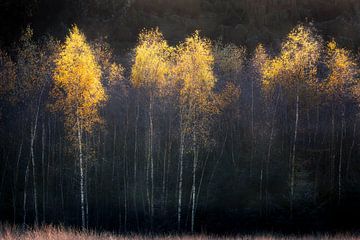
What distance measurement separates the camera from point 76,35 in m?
31.3

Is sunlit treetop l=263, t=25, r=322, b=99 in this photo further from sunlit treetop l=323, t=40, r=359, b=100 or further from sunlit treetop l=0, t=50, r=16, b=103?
sunlit treetop l=0, t=50, r=16, b=103

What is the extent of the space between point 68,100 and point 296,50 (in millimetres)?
18283

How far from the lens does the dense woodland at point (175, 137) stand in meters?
34.2

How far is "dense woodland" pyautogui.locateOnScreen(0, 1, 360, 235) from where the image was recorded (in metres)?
34.2

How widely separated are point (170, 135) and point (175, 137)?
100 inches

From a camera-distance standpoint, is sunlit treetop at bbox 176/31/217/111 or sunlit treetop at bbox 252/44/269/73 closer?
sunlit treetop at bbox 176/31/217/111

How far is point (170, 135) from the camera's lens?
4238cm

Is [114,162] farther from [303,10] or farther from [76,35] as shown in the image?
[303,10]

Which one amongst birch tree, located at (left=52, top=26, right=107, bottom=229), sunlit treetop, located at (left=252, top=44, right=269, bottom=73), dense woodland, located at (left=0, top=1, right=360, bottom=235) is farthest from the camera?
sunlit treetop, located at (left=252, top=44, right=269, bottom=73)

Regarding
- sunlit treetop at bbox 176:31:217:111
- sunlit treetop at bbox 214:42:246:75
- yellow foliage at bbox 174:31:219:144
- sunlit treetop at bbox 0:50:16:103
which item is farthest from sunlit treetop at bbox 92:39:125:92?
sunlit treetop at bbox 214:42:246:75

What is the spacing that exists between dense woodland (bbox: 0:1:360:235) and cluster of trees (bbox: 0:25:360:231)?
0.42 feet

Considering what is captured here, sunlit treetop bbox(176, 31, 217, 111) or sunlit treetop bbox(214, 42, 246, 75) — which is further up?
sunlit treetop bbox(214, 42, 246, 75)

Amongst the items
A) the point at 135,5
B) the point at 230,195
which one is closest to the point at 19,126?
the point at 230,195

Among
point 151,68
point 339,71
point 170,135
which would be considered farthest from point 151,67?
point 339,71
